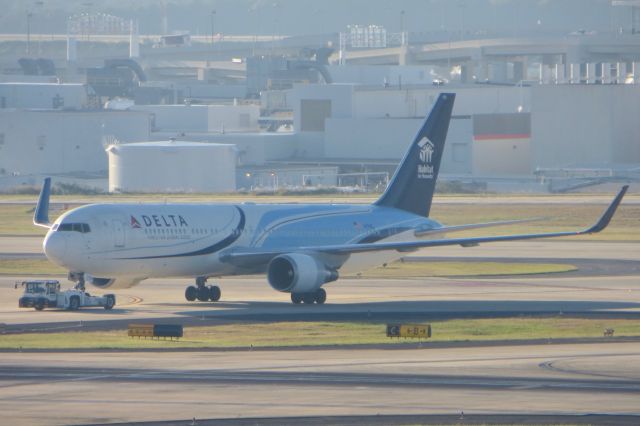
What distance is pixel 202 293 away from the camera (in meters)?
56.2

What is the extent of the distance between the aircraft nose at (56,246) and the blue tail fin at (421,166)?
1618 centimetres

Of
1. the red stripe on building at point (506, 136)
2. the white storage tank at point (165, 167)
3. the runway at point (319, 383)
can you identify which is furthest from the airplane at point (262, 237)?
the red stripe on building at point (506, 136)

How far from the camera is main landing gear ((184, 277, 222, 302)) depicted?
5622 cm

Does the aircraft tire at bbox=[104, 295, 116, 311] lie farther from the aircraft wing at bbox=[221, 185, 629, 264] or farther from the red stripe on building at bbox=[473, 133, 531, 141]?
the red stripe on building at bbox=[473, 133, 531, 141]

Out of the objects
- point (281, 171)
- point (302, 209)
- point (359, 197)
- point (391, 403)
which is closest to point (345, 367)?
point (391, 403)

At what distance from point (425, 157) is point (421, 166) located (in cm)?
44

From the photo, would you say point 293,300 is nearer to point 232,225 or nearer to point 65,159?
point 232,225

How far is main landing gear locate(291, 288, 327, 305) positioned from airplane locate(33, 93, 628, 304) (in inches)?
1.6

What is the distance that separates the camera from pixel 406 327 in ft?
141

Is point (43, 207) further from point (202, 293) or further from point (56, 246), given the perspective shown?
point (202, 293)

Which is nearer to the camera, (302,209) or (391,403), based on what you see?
(391,403)

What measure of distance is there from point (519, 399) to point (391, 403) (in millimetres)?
2887

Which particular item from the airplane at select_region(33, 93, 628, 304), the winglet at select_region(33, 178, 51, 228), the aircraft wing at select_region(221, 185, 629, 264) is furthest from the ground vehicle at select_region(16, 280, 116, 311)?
the winglet at select_region(33, 178, 51, 228)

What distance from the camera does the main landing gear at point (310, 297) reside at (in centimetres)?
5534
